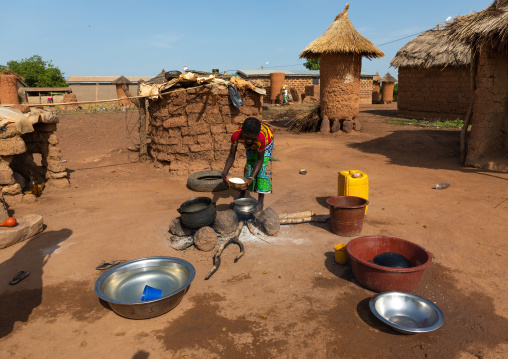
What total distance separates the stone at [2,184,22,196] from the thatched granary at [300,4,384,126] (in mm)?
Answer: 8836

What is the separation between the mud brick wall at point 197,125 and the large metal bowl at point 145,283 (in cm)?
403

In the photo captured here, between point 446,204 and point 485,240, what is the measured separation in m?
1.21

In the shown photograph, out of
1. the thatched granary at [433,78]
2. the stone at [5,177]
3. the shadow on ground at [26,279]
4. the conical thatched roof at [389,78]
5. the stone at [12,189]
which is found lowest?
the shadow on ground at [26,279]

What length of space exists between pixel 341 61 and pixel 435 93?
15.0 feet

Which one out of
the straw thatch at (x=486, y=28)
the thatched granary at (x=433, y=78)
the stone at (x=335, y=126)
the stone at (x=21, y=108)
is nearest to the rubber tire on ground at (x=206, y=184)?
the stone at (x=21, y=108)

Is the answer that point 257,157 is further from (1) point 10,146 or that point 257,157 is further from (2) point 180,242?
(1) point 10,146

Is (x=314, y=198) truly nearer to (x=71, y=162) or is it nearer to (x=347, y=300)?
(x=347, y=300)

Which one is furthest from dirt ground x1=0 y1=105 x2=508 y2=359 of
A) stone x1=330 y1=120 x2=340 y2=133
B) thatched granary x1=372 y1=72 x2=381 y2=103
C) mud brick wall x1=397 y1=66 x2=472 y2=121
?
thatched granary x1=372 y1=72 x2=381 y2=103

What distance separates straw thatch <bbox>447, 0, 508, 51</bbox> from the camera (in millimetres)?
5852

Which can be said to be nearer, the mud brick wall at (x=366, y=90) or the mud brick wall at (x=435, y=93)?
the mud brick wall at (x=435, y=93)

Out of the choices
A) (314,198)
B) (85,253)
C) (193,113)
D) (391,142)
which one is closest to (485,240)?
(314,198)

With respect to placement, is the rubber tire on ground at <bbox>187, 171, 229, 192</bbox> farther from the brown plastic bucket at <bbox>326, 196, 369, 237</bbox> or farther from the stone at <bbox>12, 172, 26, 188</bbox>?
the stone at <bbox>12, 172, 26, 188</bbox>

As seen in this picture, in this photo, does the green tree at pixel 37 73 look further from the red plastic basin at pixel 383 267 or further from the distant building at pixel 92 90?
the red plastic basin at pixel 383 267

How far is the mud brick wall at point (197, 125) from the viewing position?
6859mm
